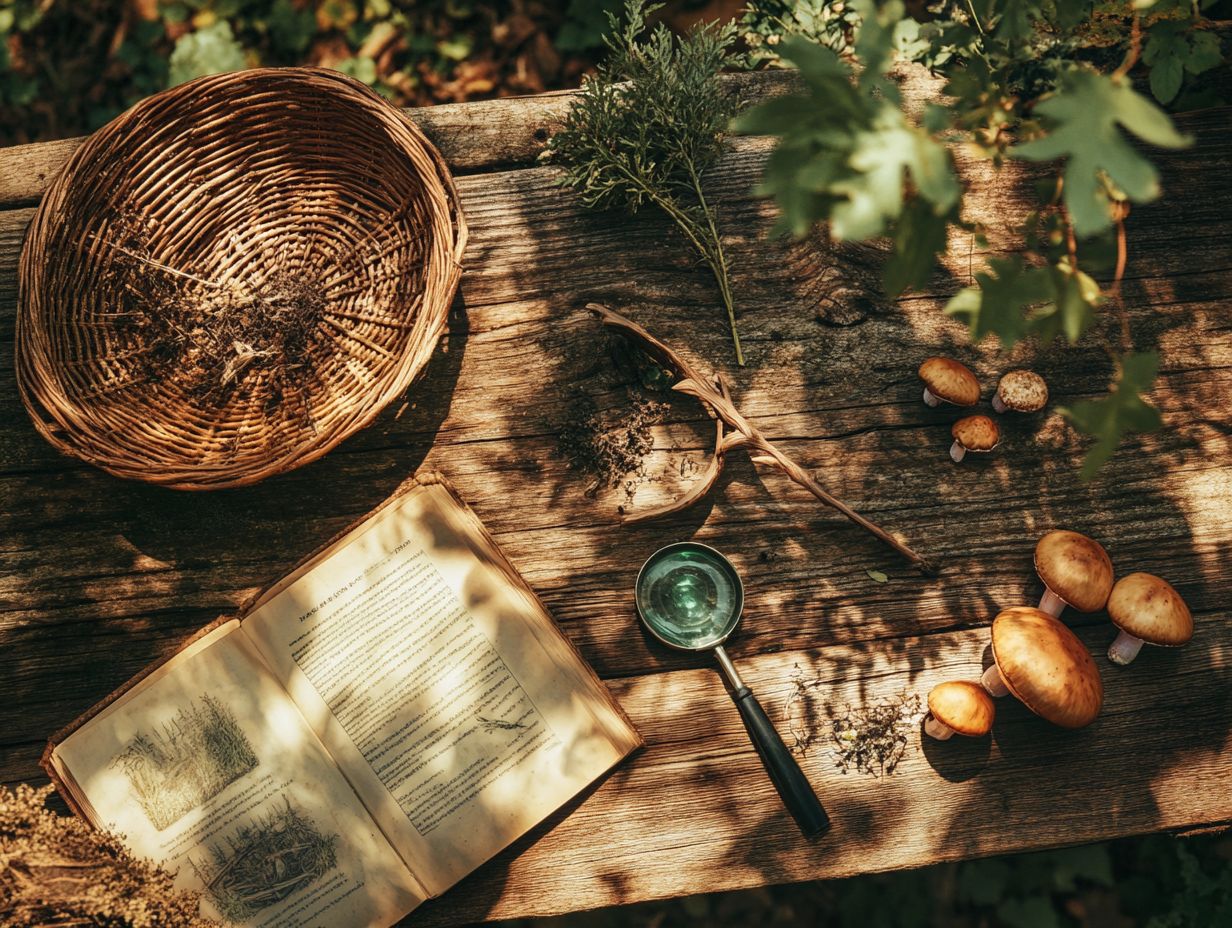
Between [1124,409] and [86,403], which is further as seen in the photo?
[86,403]

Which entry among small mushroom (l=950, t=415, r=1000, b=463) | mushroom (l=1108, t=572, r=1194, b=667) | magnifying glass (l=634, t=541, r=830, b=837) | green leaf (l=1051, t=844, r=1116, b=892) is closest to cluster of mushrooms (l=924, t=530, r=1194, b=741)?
mushroom (l=1108, t=572, r=1194, b=667)

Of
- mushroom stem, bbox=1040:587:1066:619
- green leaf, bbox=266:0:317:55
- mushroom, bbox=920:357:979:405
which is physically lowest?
mushroom stem, bbox=1040:587:1066:619

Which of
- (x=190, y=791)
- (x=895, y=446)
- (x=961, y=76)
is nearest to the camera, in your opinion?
(x=961, y=76)

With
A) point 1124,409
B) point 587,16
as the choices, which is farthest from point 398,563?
point 587,16

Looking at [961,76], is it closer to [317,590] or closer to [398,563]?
[398,563]

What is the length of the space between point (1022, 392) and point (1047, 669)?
2.18ft

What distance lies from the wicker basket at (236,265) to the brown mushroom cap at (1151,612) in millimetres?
1693

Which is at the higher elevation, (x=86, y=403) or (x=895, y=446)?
(x=86, y=403)

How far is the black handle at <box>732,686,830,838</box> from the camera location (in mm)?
2006

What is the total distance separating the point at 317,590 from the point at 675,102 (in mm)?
1448

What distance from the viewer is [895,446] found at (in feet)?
7.11

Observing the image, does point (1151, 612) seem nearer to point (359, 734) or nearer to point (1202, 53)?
point (1202, 53)

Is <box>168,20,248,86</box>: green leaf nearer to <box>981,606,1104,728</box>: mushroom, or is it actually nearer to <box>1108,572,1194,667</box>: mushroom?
<box>981,606,1104,728</box>: mushroom

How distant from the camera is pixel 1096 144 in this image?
3.58 ft
